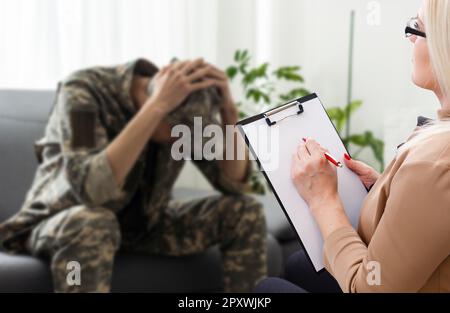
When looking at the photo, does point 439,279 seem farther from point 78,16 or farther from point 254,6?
point 254,6

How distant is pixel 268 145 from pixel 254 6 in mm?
2151

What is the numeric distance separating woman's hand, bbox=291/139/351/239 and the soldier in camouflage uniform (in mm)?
776

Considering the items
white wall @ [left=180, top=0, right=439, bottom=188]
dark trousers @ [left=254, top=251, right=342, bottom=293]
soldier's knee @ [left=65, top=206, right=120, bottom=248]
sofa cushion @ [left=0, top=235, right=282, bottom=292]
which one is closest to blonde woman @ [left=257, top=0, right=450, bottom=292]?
dark trousers @ [left=254, top=251, right=342, bottom=293]

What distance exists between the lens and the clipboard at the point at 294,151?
31.9 inches

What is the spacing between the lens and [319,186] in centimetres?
82

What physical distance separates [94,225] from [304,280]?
557mm

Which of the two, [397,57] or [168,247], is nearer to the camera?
[168,247]

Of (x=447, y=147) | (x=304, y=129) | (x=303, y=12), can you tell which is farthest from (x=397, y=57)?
(x=447, y=147)

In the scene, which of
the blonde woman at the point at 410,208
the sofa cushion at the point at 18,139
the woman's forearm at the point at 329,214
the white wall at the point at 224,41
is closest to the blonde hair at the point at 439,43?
the blonde woman at the point at 410,208

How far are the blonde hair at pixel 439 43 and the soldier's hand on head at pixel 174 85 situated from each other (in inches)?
37.7

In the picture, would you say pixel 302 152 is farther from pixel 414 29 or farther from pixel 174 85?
pixel 174 85

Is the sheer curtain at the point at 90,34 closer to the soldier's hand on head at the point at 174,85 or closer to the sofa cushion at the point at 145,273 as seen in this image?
the soldier's hand on head at the point at 174,85

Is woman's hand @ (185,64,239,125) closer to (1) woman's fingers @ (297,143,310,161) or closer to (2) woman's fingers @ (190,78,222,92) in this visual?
(2) woman's fingers @ (190,78,222,92)

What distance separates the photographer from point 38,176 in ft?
5.56
